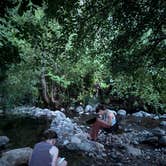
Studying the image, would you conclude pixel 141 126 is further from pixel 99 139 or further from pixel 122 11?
pixel 122 11

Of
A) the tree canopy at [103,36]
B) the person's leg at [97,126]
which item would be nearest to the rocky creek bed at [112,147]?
the person's leg at [97,126]

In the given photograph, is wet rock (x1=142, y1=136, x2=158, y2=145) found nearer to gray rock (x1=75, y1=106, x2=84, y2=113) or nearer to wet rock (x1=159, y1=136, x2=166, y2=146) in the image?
wet rock (x1=159, y1=136, x2=166, y2=146)

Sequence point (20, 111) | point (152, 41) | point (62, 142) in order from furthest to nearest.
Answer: point (20, 111) < point (62, 142) < point (152, 41)

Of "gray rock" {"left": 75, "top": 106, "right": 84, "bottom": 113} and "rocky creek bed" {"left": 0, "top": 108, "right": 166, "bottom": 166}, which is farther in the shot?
"gray rock" {"left": 75, "top": 106, "right": 84, "bottom": 113}

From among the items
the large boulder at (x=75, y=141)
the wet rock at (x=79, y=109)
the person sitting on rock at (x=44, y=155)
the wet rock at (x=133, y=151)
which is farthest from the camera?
the wet rock at (x=79, y=109)

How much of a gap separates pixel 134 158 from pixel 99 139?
187 cm

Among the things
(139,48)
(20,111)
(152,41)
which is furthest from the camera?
(20,111)

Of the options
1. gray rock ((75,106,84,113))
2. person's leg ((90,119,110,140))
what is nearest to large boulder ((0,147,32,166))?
person's leg ((90,119,110,140))

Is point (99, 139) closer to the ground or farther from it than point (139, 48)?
closer to the ground

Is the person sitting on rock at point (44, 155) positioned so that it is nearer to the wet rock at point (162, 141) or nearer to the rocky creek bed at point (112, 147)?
the rocky creek bed at point (112, 147)

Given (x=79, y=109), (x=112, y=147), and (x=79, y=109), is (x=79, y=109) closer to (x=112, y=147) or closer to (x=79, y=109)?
(x=79, y=109)

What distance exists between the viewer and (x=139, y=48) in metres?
8.06

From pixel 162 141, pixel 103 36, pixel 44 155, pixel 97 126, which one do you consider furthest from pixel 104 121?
pixel 44 155

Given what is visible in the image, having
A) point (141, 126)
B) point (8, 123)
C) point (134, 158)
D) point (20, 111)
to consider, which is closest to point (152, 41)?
point (134, 158)
